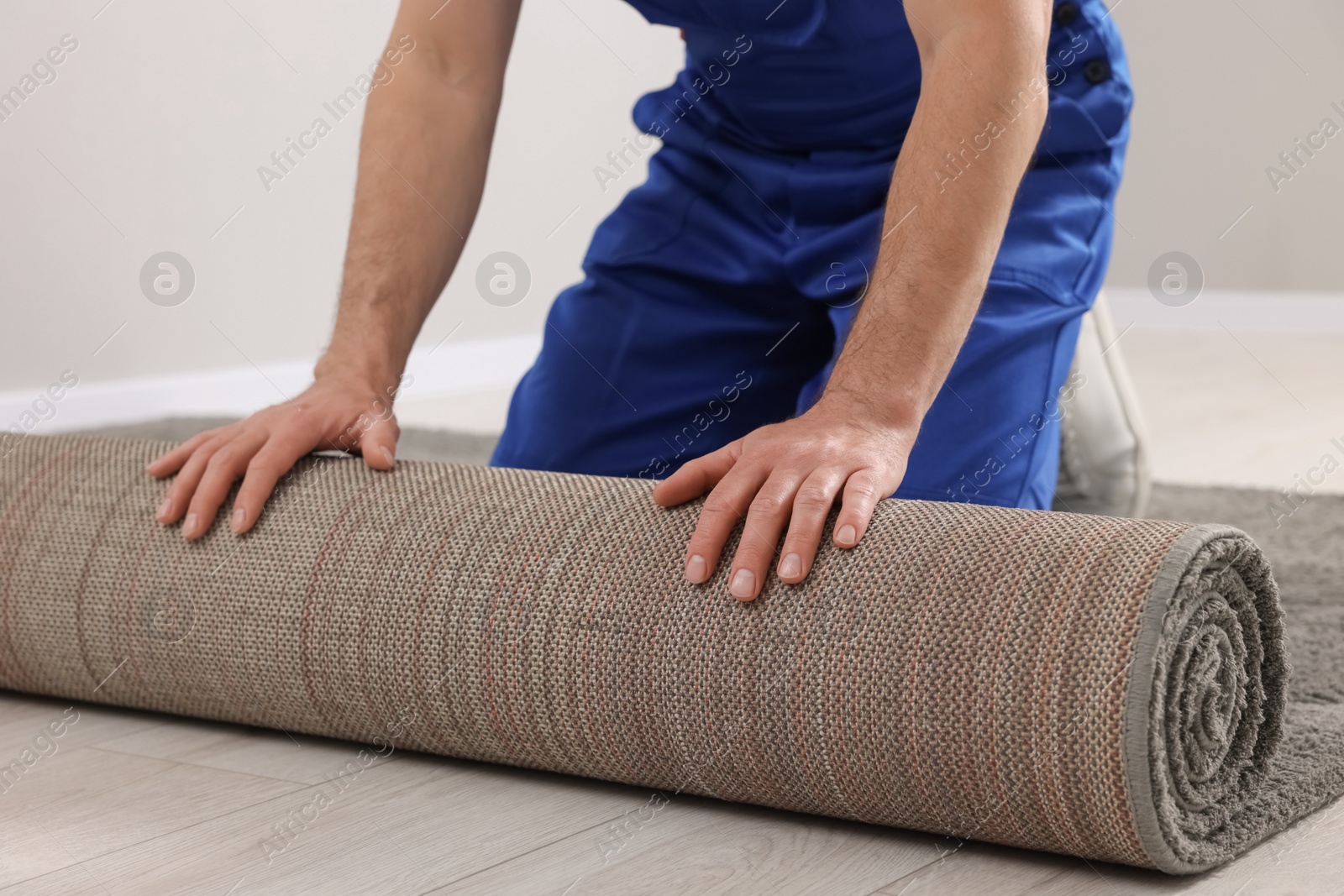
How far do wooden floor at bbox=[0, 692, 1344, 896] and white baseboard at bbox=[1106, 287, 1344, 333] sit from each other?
155 inches

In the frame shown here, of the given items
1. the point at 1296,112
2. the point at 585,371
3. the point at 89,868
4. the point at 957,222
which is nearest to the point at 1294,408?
the point at 1296,112

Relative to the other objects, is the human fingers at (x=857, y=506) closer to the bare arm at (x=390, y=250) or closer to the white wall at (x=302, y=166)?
the bare arm at (x=390, y=250)

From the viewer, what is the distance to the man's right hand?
1039 millimetres

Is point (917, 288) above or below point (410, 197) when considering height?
below

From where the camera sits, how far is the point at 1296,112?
4.16 meters

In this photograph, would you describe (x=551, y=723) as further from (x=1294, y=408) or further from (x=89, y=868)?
(x=1294, y=408)

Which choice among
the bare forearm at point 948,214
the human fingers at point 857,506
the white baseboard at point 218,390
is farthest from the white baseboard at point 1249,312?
the human fingers at point 857,506

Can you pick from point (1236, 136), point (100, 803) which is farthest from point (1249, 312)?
point (100, 803)

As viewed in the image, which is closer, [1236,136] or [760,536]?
[760,536]

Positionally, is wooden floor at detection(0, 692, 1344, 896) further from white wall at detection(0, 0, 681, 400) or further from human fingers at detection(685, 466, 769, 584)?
white wall at detection(0, 0, 681, 400)

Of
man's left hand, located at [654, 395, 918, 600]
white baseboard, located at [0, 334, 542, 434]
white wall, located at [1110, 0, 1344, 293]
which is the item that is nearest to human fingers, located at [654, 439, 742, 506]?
man's left hand, located at [654, 395, 918, 600]

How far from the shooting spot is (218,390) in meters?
3.03

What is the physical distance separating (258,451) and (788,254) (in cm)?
60

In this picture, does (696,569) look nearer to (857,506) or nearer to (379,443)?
(857,506)
